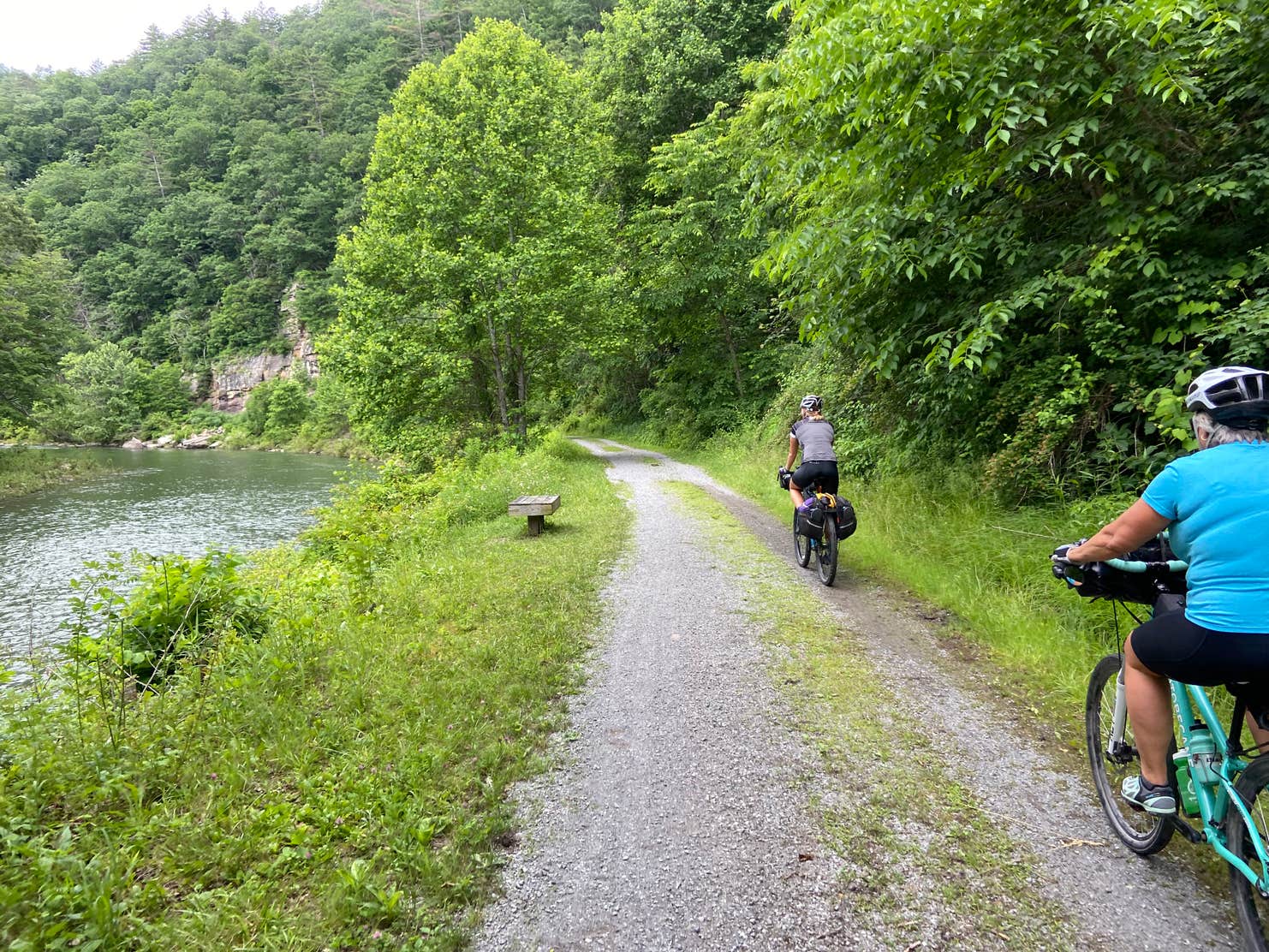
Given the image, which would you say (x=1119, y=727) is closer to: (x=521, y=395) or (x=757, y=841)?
(x=757, y=841)

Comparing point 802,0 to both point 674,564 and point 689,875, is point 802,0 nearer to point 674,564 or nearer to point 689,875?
point 674,564

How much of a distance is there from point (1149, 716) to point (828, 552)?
12.1 ft

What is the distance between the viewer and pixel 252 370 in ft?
196

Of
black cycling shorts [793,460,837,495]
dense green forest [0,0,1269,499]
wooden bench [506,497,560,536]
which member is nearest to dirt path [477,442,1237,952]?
black cycling shorts [793,460,837,495]

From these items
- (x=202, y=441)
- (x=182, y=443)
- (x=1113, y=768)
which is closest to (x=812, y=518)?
(x=1113, y=768)

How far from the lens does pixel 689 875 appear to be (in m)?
2.34

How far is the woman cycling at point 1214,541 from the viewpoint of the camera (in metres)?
1.82

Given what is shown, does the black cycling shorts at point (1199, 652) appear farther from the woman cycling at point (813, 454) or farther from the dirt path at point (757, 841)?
the woman cycling at point (813, 454)

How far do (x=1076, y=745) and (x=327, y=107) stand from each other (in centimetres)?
9701

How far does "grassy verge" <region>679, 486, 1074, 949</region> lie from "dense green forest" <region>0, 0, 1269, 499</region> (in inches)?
106

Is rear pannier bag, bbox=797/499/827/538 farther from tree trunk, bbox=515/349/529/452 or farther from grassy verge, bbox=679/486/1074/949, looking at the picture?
tree trunk, bbox=515/349/529/452

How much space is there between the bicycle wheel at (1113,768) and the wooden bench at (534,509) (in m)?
6.82

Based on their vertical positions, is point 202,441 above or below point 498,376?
below

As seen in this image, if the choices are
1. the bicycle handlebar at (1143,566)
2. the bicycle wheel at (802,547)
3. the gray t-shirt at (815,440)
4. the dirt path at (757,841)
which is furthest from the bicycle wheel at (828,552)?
the bicycle handlebar at (1143,566)
